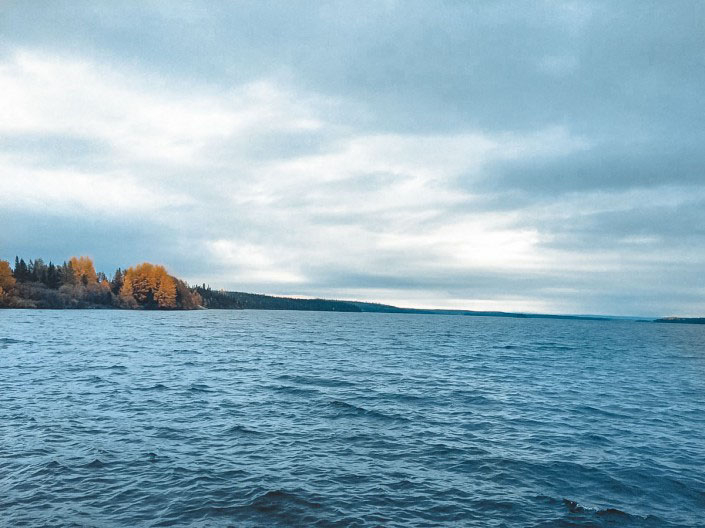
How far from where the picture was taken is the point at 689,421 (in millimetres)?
29156

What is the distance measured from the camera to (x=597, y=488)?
55.6 feet

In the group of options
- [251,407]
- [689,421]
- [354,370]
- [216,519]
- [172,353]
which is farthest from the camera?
[172,353]

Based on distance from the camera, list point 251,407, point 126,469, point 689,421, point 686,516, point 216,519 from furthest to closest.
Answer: point 689,421
point 251,407
point 126,469
point 686,516
point 216,519

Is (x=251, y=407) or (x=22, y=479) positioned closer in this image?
(x=22, y=479)

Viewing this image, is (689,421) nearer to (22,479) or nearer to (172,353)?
(22,479)

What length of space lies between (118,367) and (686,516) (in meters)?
41.8

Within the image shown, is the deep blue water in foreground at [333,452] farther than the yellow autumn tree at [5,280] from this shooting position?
No

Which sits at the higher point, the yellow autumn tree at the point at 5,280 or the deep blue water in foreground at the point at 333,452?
the yellow autumn tree at the point at 5,280

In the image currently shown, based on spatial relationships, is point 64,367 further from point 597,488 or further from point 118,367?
point 597,488

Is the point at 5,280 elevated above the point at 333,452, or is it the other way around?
the point at 5,280

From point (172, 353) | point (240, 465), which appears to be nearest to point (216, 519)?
point (240, 465)

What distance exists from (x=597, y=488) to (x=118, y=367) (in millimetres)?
39094

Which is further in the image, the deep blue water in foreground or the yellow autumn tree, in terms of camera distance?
the yellow autumn tree

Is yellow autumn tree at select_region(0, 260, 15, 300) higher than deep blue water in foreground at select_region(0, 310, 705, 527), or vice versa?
yellow autumn tree at select_region(0, 260, 15, 300)
